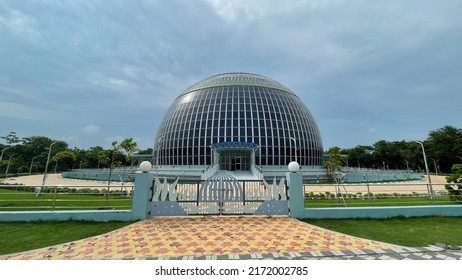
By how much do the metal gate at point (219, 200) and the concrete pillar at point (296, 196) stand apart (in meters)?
0.30

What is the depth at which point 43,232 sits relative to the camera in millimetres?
7027

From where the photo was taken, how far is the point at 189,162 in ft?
108

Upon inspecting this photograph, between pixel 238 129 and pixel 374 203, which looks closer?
pixel 374 203

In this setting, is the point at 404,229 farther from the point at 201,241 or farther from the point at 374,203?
the point at 201,241

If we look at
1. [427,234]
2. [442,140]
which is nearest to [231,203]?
[427,234]

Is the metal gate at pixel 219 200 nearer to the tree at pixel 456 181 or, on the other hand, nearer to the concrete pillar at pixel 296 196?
the concrete pillar at pixel 296 196

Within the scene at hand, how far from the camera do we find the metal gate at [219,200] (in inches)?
348

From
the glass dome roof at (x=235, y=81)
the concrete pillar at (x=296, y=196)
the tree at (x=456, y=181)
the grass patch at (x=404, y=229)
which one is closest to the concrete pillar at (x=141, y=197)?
the concrete pillar at (x=296, y=196)

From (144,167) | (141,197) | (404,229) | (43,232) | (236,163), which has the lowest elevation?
(43,232)

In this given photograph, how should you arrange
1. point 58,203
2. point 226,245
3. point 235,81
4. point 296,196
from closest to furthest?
point 226,245 < point 296,196 < point 58,203 < point 235,81

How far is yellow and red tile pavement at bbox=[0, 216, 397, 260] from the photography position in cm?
538

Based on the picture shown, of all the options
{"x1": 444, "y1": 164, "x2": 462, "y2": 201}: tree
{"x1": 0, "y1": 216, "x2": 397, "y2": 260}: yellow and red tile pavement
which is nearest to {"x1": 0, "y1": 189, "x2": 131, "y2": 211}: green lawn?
{"x1": 0, "y1": 216, "x2": 397, "y2": 260}: yellow and red tile pavement

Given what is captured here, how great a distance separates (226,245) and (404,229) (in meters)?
Answer: 6.47

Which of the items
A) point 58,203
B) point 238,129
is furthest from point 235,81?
point 58,203
